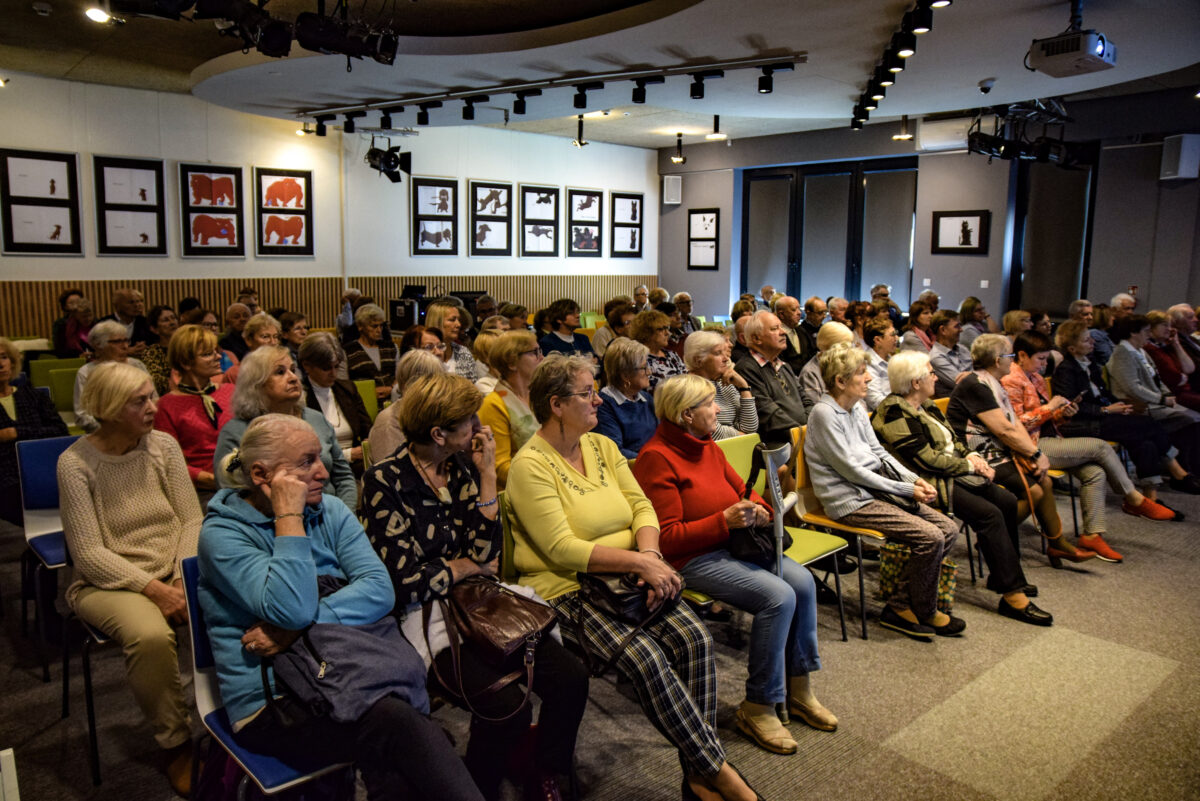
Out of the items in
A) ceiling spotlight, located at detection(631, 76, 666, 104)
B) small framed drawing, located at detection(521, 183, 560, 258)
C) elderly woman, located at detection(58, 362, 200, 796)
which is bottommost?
elderly woman, located at detection(58, 362, 200, 796)

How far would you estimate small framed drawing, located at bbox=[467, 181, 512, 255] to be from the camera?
13.7 metres

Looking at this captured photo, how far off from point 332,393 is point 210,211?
25.8 ft

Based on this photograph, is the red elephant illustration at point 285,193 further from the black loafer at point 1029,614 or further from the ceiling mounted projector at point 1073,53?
the black loafer at point 1029,614

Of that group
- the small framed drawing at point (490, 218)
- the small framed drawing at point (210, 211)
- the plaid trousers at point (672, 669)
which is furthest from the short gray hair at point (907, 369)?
the small framed drawing at point (490, 218)

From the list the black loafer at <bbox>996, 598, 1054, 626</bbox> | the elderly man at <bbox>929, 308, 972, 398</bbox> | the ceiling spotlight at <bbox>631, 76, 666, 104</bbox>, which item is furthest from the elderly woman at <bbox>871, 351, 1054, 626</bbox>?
the ceiling spotlight at <bbox>631, 76, 666, 104</bbox>

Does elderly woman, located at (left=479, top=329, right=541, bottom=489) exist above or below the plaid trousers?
above

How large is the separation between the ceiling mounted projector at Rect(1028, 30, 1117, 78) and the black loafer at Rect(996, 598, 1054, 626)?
4074 millimetres

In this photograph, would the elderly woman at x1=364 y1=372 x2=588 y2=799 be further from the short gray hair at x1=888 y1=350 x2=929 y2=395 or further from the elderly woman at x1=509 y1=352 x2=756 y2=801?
the short gray hair at x1=888 y1=350 x2=929 y2=395

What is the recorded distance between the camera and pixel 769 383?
504 centimetres

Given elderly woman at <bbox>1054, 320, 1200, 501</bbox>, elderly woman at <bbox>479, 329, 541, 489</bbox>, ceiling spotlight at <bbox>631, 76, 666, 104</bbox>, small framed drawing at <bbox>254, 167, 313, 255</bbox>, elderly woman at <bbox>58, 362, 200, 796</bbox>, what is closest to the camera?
elderly woman at <bbox>58, 362, 200, 796</bbox>

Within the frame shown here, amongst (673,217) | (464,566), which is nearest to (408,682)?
(464,566)

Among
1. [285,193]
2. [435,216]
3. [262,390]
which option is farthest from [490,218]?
[262,390]

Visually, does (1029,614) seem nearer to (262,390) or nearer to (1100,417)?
(1100,417)

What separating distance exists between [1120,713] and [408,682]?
2.83m
